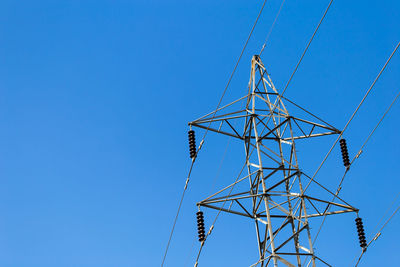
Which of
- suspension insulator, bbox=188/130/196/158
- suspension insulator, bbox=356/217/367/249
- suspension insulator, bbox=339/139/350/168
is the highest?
suspension insulator, bbox=188/130/196/158

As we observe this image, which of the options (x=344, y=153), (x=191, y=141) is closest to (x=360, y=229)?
(x=344, y=153)

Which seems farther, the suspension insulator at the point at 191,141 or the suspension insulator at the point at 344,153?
the suspension insulator at the point at 191,141

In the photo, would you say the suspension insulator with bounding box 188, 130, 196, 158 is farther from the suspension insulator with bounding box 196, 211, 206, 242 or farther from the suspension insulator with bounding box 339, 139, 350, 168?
the suspension insulator with bounding box 339, 139, 350, 168

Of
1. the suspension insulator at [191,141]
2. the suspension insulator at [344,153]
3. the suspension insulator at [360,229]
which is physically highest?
the suspension insulator at [191,141]

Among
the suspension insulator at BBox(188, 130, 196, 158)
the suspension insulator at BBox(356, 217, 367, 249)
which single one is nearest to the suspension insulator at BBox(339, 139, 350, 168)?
the suspension insulator at BBox(356, 217, 367, 249)

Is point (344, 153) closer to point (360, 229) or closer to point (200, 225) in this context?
point (360, 229)

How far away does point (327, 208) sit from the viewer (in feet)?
111

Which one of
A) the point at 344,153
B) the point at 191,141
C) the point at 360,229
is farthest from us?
the point at 191,141

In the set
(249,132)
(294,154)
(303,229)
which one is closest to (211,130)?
(249,132)

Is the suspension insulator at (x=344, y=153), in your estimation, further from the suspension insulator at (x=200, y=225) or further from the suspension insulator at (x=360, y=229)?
the suspension insulator at (x=200, y=225)

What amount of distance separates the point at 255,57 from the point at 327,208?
864cm

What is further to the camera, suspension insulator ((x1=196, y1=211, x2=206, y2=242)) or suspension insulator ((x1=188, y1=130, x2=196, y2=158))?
suspension insulator ((x1=188, y1=130, x2=196, y2=158))

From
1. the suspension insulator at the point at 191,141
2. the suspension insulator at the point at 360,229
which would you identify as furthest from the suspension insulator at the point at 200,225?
the suspension insulator at the point at 360,229

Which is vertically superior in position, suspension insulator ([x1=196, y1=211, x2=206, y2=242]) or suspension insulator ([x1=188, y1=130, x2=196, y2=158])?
suspension insulator ([x1=188, y1=130, x2=196, y2=158])
